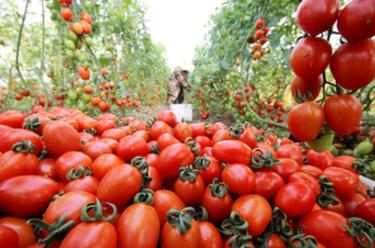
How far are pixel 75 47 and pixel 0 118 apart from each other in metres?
1.45

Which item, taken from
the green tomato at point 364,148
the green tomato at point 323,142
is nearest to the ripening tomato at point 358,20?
the green tomato at point 323,142

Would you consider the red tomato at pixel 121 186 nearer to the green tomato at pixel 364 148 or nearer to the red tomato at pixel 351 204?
the red tomato at pixel 351 204

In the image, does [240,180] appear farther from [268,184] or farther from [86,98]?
[86,98]

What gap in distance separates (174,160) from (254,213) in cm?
26

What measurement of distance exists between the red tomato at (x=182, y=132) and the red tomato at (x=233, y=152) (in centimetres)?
23

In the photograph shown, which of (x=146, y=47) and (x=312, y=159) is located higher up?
(x=146, y=47)

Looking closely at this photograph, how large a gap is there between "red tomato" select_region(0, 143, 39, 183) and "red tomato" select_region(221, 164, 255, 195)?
558 millimetres

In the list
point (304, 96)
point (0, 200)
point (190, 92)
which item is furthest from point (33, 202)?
point (190, 92)

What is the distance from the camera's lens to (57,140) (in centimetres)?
66

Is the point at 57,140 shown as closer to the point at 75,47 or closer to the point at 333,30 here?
the point at 333,30

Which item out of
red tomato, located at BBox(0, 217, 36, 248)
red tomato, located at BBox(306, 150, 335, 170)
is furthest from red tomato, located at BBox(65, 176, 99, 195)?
red tomato, located at BBox(306, 150, 335, 170)

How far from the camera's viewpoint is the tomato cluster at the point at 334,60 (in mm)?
448

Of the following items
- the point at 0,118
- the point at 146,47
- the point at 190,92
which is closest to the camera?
the point at 0,118

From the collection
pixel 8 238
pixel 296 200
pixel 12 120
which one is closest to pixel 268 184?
pixel 296 200
